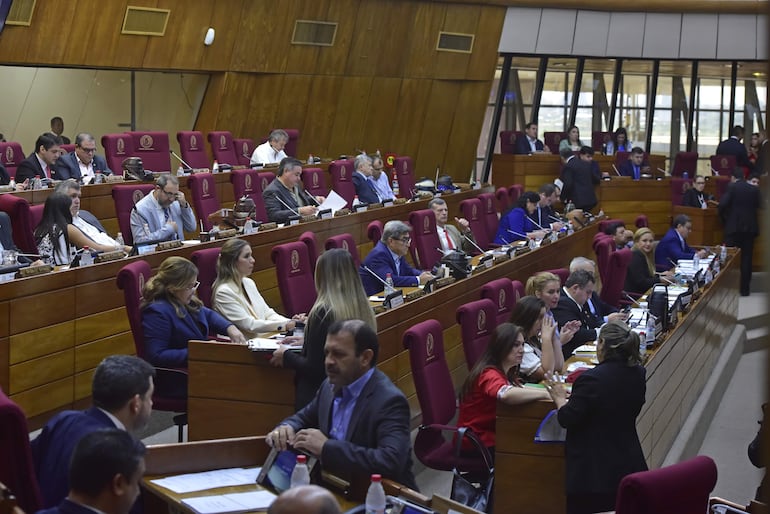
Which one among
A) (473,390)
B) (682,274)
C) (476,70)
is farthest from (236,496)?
(476,70)

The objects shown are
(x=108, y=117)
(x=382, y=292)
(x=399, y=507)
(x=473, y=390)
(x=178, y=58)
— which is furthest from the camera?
(x=108, y=117)

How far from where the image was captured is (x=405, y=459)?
3492 mm

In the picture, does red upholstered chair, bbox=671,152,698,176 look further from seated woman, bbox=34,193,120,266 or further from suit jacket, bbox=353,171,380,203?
seated woman, bbox=34,193,120,266

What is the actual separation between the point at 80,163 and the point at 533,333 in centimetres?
514

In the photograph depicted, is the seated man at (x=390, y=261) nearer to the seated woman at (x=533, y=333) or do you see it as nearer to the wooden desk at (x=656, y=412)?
the wooden desk at (x=656, y=412)

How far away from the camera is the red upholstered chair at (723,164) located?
53.1ft

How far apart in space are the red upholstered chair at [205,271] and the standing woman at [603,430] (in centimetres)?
252

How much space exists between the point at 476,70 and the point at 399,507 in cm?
1312

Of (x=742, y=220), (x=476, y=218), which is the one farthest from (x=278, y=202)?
(x=742, y=220)

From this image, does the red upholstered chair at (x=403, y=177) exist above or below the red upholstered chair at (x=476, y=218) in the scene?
above

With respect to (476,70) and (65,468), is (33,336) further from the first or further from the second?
(476,70)

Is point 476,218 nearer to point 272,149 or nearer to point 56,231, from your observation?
point 272,149

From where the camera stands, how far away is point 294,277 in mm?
6559

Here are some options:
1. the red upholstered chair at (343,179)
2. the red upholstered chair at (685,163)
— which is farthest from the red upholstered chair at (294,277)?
the red upholstered chair at (685,163)
